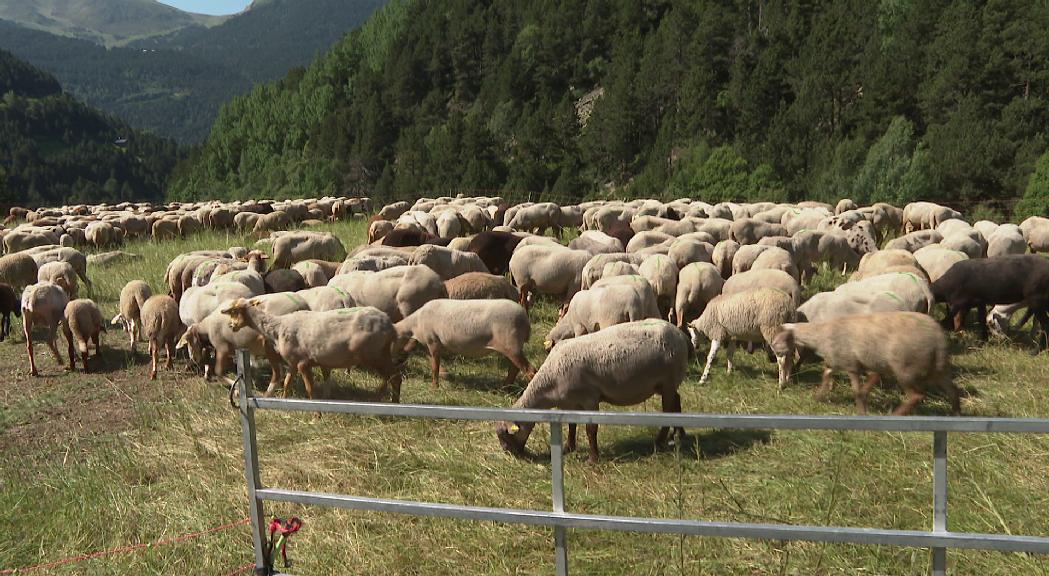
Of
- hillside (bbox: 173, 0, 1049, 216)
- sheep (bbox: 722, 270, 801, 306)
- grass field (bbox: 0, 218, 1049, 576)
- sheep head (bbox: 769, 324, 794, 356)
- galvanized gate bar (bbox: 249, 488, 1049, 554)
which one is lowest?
grass field (bbox: 0, 218, 1049, 576)

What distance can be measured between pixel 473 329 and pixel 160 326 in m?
4.96

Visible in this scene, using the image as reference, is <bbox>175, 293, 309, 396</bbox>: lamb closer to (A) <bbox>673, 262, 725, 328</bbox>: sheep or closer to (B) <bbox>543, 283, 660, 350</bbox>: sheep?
(B) <bbox>543, 283, 660, 350</bbox>: sheep

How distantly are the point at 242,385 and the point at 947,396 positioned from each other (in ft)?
25.7

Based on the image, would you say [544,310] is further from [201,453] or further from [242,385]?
[242,385]

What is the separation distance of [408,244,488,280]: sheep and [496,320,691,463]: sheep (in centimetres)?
654

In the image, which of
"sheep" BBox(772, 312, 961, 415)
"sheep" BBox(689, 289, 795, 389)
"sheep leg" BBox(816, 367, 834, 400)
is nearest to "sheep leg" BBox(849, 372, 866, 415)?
"sheep" BBox(772, 312, 961, 415)

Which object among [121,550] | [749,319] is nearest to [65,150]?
[749,319]

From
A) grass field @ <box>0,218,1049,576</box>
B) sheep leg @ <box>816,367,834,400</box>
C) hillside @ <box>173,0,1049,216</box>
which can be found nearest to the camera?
grass field @ <box>0,218,1049,576</box>

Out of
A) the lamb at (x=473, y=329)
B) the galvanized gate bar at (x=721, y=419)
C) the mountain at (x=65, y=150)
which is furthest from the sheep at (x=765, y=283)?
the mountain at (x=65, y=150)

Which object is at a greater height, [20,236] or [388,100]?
[388,100]

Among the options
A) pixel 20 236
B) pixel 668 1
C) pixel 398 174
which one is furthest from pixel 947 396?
pixel 668 1

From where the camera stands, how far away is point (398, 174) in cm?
7256

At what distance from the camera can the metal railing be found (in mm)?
2938

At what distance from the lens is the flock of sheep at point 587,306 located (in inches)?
274
